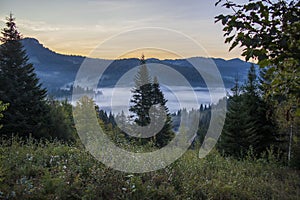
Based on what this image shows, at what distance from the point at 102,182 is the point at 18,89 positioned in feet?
72.7

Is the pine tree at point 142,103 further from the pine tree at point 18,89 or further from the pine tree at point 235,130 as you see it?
the pine tree at point 235,130

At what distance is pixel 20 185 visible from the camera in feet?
16.3

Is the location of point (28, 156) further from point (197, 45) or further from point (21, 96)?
point (21, 96)

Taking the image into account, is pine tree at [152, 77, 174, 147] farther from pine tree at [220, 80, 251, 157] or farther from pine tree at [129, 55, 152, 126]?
pine tree at [220, 80, 251, 157]

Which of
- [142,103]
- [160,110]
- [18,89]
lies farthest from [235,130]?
[18,89]

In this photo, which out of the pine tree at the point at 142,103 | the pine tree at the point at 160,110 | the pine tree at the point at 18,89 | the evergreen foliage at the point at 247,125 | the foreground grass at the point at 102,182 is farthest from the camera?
the pine tree at the point at 142,103

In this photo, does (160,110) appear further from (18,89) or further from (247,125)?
(18,89)

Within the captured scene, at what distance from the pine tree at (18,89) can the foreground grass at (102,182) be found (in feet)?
59.0

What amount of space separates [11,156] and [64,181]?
6.45 ft

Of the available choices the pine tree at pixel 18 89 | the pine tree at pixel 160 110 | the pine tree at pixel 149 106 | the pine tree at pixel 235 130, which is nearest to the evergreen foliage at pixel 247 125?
the pine tree at pixel 235 130

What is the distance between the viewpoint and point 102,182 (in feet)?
17.3

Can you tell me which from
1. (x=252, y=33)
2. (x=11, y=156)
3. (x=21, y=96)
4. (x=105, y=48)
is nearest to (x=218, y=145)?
(x=21, y=96)

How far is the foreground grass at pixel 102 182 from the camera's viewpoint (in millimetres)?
4961

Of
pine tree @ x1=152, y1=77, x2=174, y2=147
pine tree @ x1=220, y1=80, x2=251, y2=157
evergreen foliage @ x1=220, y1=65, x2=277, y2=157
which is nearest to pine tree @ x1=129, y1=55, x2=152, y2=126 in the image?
pine tree @ x1=152, y1=77, x2=174, y2=147
